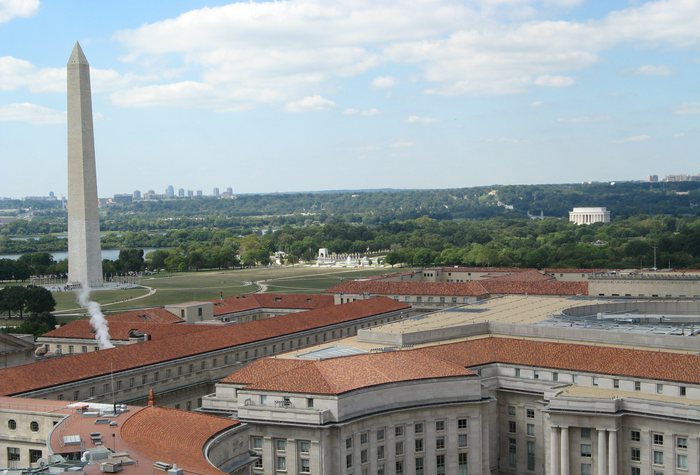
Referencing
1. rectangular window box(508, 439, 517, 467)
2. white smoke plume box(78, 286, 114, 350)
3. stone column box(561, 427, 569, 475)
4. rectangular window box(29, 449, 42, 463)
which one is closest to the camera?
rectangular window box(29, 449, 42, 463)

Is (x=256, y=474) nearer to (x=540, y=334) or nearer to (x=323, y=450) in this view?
(x=323, y=450)

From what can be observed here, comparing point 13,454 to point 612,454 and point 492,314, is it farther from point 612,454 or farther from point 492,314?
point 492,314

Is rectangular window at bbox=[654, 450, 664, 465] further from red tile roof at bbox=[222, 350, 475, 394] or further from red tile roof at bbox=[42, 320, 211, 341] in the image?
red tile roof at bbox=[42, 320, 211, 341]

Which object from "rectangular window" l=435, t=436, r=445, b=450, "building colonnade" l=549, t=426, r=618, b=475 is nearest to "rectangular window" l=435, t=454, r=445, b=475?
"rectangular window" l=435, t=436, r=445, b=450

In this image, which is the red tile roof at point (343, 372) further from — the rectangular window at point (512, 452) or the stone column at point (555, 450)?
the rectangular window at point (512, 452)

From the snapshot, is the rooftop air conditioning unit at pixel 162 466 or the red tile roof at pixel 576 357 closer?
the rooftop air conditioning unit at pixel 162 466

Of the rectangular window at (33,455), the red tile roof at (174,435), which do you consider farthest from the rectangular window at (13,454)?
the red tile roof at (174,435)

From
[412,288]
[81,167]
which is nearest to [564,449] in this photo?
[412,288]
